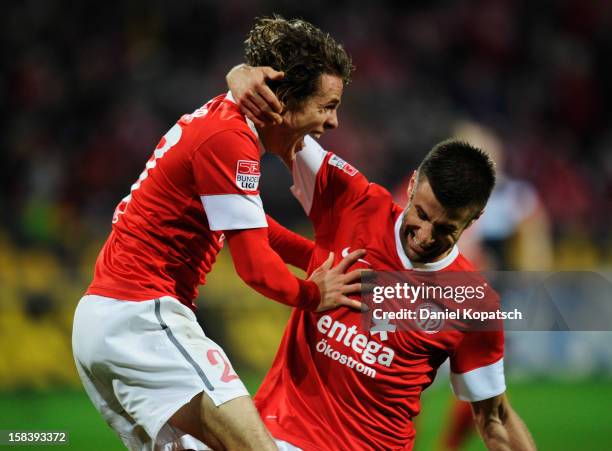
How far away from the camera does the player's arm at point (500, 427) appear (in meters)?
3.14

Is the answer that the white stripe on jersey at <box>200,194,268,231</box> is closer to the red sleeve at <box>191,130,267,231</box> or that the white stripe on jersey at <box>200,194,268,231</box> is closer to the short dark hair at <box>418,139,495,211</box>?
the red sleeve at <box>191,130,267,231</box>

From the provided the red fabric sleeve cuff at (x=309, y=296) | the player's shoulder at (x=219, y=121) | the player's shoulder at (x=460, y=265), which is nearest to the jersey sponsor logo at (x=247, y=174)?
the player's shoulder at (x=219, y=121)

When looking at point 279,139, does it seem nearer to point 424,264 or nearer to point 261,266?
point 261,266

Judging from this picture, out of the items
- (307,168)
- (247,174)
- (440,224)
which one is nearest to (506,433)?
(440,224)

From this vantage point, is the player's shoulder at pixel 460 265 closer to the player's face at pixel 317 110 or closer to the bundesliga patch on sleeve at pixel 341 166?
the bundesliga patch on sleeve at pixel 341 166

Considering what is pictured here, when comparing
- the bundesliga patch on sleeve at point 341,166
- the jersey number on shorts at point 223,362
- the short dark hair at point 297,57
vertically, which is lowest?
the jersey number on shorts at point 223,362

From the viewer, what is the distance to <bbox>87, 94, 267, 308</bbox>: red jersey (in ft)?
9.53

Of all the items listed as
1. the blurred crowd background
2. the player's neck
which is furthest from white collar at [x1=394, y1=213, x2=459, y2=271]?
the blurred crowd background

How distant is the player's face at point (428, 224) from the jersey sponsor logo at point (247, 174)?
0.55 metres

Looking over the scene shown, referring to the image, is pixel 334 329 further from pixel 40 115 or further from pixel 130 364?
pixel 40 115

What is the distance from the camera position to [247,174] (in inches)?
115

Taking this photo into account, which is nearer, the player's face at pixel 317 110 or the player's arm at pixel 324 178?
the player's face at pixel 317 110

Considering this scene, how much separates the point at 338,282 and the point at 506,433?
2.66ft

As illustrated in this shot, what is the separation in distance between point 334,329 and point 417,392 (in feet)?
1.27
